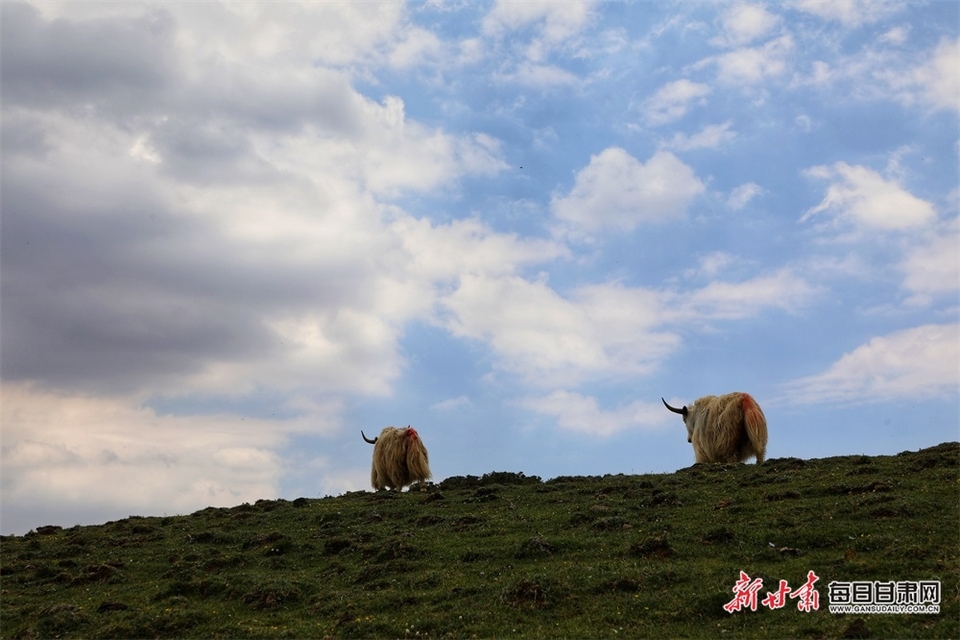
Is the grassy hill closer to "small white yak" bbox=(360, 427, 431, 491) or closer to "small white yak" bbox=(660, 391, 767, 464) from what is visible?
"small white yak" bbox=(660, 391, 767, 464)

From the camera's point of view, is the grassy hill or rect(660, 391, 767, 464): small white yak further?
rect(660, 391, 767, 464): small white yak

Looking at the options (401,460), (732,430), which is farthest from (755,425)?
(401,460)

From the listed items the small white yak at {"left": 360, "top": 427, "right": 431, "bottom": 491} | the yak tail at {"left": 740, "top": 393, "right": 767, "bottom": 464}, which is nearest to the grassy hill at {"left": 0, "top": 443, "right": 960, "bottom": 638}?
the yak tail at {"left": 740, "top": 393, "right": 767, "bottom": 464}

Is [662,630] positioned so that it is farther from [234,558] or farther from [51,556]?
[51,556]

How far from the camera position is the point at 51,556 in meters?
19.9

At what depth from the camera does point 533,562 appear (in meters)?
15.2

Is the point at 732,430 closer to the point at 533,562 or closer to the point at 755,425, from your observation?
the point at 755,425

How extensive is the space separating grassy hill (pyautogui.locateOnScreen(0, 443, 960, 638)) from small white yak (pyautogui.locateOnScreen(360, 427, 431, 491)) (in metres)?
7.01

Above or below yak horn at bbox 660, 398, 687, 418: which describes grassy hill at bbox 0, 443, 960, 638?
below

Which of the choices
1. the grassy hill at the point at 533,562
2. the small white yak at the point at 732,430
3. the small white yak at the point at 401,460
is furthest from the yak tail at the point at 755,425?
the small white yak at the point at 401,460

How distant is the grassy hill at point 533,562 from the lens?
11.9 metres

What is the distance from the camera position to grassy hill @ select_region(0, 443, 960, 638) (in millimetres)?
11922

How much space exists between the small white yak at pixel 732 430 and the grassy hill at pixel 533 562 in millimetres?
3015

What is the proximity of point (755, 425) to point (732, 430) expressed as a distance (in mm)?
748
